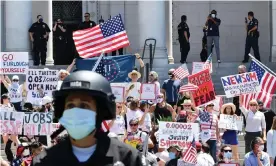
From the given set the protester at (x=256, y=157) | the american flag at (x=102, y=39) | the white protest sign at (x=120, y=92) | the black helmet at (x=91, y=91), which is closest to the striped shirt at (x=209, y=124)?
the white protest sign at (x=120, y=92)

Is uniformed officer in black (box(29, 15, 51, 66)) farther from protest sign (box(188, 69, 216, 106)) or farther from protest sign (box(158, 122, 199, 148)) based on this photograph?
protest sign (box(158, 122, 199, 148))

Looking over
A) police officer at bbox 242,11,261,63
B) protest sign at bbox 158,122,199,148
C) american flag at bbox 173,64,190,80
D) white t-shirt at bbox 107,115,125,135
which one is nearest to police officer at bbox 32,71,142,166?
protest sign at bbox 158,122,199,148

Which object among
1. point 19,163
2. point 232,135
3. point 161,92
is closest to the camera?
point 19,163

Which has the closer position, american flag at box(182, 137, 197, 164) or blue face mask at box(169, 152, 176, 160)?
american flag at box(182, 137, 197, 164)

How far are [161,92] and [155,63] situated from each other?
217 inches

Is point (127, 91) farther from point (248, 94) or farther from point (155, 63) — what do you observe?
point (155, 63)

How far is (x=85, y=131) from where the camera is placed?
453 centimetres

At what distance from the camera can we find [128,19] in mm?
30828

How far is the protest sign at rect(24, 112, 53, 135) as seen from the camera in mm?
14453

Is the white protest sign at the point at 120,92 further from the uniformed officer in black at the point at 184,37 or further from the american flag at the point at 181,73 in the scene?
the uniformed officer in black at the point at 184,37

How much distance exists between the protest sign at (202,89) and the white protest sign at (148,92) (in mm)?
842

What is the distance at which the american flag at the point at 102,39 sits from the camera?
17500 mm

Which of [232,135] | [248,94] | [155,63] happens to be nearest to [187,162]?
[232,135]

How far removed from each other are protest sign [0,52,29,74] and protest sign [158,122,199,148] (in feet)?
15.2
